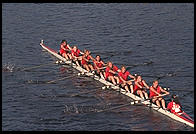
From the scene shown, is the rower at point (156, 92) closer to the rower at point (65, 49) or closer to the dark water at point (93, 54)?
the dark water at point (93, 54)

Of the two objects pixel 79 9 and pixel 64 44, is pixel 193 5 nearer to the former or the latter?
pixel 79 9

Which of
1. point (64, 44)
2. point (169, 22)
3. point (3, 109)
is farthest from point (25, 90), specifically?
point (169, 22)

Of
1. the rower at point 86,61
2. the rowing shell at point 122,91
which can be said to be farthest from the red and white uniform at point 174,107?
the rower at point 86,61

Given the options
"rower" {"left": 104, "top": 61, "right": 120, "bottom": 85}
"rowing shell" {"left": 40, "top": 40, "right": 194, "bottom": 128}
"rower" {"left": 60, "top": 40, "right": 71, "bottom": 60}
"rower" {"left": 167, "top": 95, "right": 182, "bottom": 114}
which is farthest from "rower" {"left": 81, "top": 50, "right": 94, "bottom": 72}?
"rower" {"left": 167, "top": 95, "right": 182, "bottom": 114}

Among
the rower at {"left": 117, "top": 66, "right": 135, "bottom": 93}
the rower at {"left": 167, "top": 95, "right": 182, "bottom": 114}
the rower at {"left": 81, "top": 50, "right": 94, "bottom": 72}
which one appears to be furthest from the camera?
the rower at {"left": 81, "top": 50, "right": 94, "bottom": 72}

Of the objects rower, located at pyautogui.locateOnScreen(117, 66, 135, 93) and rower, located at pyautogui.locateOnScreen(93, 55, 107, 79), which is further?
rower, located at pyautogui.locateOnScreen(93, 55, 107, 79)

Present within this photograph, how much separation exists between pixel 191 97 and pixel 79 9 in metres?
33.3

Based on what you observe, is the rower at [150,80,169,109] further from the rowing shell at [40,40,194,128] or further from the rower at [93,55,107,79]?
the rower at [93,55,107,79]

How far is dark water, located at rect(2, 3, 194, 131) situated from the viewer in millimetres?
57406

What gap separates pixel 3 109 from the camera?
198 feet

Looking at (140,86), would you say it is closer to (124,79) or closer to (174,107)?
(124,79)

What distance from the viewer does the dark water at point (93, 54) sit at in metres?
57.4

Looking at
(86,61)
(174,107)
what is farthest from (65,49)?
(174,107)

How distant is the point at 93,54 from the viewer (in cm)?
7488
